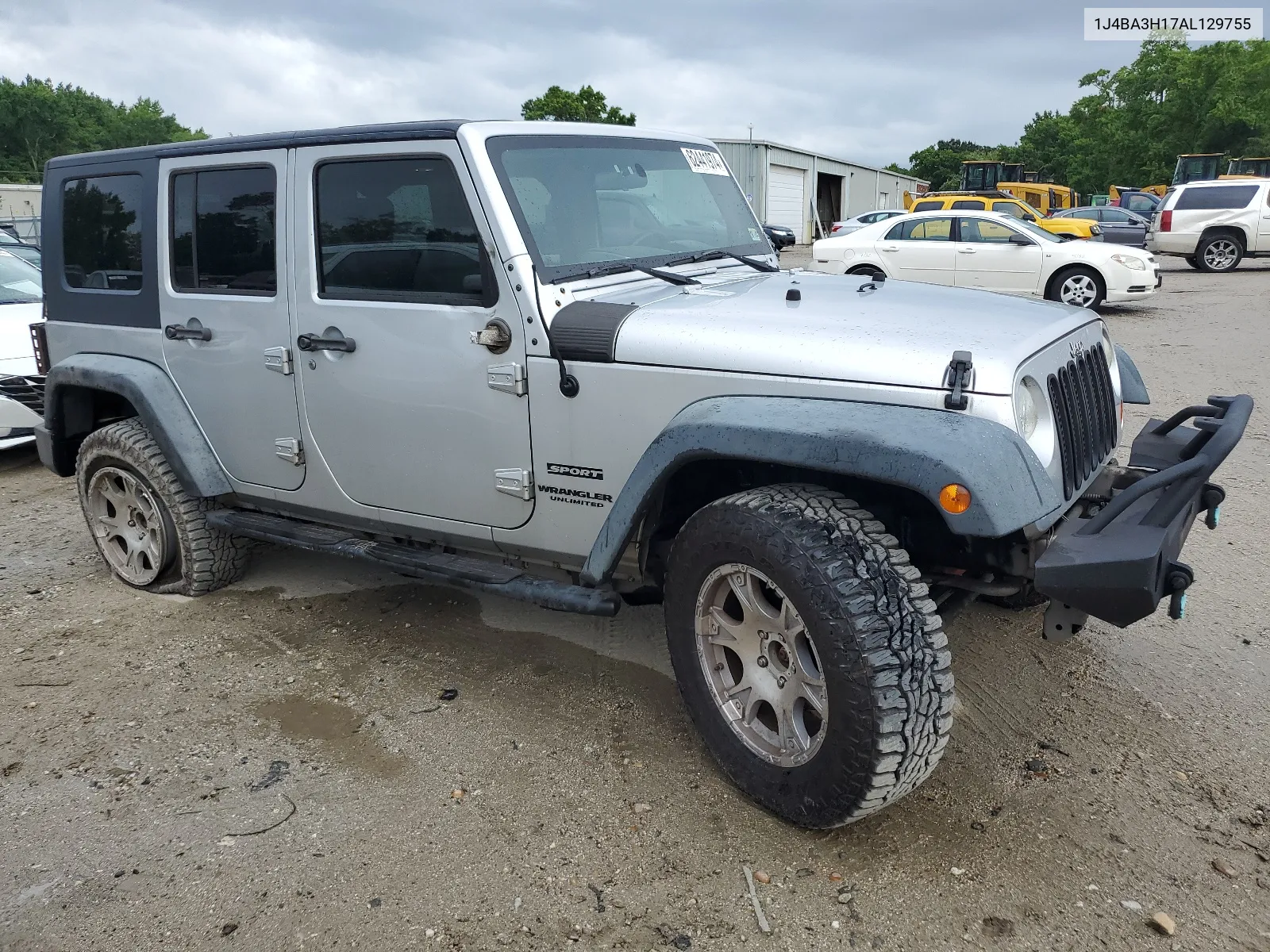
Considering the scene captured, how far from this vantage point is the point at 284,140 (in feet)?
12.2

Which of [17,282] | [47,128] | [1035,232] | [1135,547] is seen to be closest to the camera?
[1135,547]

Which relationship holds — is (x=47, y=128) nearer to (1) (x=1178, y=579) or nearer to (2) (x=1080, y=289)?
(2) (x=1080, y=289)

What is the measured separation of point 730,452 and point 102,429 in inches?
131

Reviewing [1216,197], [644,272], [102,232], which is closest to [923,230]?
[1216,197]

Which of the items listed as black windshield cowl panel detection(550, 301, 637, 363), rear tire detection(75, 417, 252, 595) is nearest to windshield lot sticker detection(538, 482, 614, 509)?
black windshield cowl panel detection(550, 301, 637, 363)

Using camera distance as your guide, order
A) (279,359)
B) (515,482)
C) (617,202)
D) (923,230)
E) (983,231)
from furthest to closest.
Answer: (923,230) < (983,231) < (279,359) < (617,202) < (515,482)

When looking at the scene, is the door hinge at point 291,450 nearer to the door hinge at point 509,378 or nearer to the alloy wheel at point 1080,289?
the door hinge at point 509,378

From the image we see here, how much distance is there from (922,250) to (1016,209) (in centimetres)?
671

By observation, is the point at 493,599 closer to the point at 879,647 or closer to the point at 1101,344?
the point at 879,647

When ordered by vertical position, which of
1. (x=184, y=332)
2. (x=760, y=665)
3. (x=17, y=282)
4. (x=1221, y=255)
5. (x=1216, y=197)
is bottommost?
(x=760, y=665)

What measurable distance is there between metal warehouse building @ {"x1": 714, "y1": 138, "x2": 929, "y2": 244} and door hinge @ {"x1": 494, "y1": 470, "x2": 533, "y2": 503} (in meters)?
24.6

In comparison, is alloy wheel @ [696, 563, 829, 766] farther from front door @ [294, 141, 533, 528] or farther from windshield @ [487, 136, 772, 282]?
windshield @ [487, 136, 772, 282]

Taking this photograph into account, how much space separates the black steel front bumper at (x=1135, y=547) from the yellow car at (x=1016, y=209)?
549 inches

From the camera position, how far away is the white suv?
19344 millimetres
